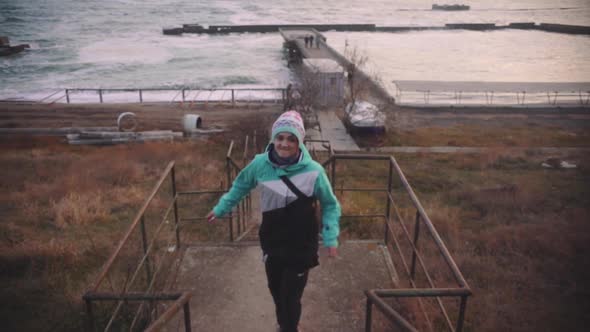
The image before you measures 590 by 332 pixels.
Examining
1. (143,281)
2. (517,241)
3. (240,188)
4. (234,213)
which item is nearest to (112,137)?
(234,213)

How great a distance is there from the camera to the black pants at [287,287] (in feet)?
10.7

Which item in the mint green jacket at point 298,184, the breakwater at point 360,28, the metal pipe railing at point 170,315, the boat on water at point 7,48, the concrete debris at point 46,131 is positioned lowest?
the concrete debris at point 46,131

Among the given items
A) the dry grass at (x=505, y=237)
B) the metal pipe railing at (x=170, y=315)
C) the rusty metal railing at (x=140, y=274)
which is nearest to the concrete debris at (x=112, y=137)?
the dry grass at (x=505, y=237)

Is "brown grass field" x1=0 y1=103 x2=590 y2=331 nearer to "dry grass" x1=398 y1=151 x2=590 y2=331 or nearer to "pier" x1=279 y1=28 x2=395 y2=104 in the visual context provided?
"dry grass" x1=398 y1=151 x2=590 y2=331

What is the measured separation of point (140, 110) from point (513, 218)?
23.6m

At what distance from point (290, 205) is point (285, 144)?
16.8 inches

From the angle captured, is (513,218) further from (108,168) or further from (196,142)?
(196,142)

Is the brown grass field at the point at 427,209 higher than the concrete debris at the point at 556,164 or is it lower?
higher

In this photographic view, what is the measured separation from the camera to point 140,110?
91.9 ft

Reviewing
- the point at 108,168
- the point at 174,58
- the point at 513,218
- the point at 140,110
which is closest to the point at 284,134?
the point at 513,218

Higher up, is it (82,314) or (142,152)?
(82,314)

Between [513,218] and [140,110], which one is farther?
[140,110]

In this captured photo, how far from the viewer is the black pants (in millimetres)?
3262

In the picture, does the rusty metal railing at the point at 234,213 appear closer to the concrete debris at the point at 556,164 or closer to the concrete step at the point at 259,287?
the concrete step at the point at 259,287
